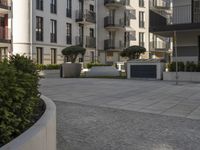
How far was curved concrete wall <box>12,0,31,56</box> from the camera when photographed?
3528 cm

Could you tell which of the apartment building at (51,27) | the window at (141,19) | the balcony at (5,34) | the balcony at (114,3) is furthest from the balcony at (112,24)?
the balcony at (5,34)

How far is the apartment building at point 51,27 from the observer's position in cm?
3550

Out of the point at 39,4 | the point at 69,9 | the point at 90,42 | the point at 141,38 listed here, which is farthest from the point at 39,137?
the point at 141,38

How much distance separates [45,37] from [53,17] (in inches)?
116

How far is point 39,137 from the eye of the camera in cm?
399

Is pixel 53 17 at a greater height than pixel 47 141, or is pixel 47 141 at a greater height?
pixel 53 17

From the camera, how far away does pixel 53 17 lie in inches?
1556

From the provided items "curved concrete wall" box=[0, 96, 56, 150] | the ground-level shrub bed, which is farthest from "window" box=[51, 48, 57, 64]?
the ground-level shrub bed

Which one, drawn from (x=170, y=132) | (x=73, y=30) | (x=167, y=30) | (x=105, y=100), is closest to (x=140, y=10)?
(x=73, y=30)

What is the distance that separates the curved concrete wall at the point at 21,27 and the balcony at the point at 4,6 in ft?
2.11

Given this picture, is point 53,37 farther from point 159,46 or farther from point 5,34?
point 159,46

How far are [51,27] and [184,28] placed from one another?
2164 cm

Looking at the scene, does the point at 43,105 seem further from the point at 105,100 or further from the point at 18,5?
the point at 18,5

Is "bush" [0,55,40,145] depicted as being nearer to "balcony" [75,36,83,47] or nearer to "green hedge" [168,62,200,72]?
"green hedge" [168,62,200,72]
